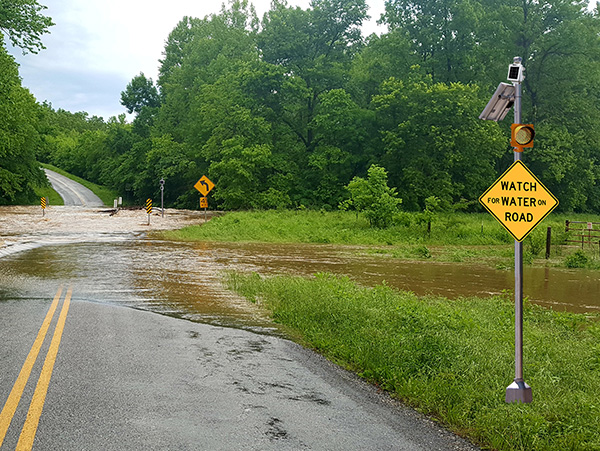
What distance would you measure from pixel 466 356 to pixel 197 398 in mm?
3596

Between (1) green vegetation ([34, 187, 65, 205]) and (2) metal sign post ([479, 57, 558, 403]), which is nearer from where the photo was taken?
(2) metal sign post ([479, 57, 558, 403])

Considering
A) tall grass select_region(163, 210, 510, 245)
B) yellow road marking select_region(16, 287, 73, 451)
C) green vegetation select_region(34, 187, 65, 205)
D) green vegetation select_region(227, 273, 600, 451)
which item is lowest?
green vegetation select_region(227, 273, 600, 451)

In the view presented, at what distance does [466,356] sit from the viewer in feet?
24.1

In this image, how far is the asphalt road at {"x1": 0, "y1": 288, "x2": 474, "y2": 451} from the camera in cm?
479

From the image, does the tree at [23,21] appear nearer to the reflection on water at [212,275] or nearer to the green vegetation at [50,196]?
the reflection on water at [212,275]

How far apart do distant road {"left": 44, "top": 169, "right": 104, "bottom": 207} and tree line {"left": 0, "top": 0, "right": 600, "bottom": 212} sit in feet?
36.6

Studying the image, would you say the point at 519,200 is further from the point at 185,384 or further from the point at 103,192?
the point at 103,192

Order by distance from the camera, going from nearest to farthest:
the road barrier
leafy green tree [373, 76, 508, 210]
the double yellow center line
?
Answer: the double yellow center line, the road barrier, leafy green tree [373, 76, 508, 210]

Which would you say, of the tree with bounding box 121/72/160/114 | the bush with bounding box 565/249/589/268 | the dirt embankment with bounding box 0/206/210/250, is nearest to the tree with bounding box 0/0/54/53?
the dirt embankment with bounding box 0/206/210/250

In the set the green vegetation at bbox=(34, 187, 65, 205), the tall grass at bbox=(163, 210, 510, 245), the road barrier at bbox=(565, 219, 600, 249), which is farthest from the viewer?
the green vegetation at bbox=(34, 187, 65, 205)

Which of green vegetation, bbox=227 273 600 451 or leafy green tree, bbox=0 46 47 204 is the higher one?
leafy green tree, bbox=0 46 47 204

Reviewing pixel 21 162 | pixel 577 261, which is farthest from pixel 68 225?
pixel 21 162

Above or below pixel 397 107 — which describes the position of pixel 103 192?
below

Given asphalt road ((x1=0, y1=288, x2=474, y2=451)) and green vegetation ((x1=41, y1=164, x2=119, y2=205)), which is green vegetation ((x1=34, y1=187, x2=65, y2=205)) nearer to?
green vegetation ((x1=41, y1=164, x2=119, y2=205))
